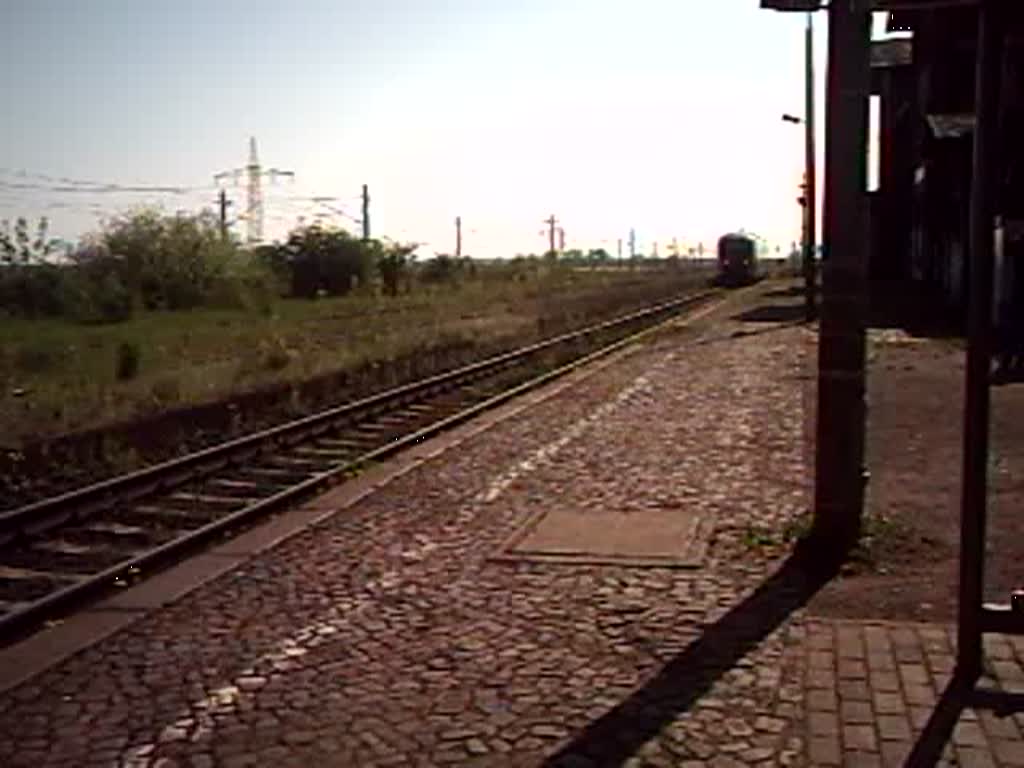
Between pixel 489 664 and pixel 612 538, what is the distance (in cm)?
258

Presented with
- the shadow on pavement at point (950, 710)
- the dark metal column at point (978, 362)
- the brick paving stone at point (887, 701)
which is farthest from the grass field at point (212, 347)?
the shadow on pavement at point (950, 710)

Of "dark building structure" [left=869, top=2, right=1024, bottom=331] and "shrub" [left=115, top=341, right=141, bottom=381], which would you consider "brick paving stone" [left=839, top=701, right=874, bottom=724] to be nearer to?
"dark building structure" [left=869, top=2, right=1024, bottom=331]

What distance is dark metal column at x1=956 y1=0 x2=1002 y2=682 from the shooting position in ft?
15.9

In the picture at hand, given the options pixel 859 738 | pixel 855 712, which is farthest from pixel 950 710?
pixel 859 738

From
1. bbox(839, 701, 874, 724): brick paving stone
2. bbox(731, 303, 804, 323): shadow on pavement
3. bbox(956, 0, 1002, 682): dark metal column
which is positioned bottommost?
bbox(839, 701, 874, 724): brick paving stone

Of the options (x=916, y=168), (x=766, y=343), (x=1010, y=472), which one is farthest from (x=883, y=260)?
(x=1010, y=472)

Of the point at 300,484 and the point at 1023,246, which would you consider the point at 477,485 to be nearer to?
the point at 300,484

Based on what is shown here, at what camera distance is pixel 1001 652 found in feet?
17.0

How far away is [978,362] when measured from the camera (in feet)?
16.1

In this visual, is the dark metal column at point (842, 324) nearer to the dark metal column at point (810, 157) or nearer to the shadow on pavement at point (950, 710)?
the shadow on pavement at point (950, 710)

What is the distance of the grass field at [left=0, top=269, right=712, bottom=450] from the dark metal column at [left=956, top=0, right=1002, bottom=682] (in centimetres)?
1094

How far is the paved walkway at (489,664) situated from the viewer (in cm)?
432

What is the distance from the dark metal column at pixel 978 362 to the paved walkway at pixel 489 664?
0.92ft

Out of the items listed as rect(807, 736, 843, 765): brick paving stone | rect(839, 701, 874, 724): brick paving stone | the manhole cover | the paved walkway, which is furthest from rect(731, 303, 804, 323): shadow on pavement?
rect(807, 736, 843, 765): brick paving stone
